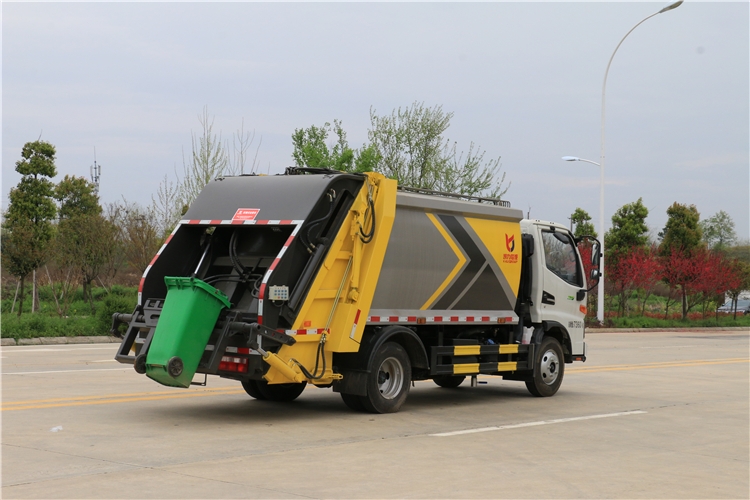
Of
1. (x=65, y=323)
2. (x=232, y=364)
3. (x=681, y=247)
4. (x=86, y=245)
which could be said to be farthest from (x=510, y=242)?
(x=681, y=247)

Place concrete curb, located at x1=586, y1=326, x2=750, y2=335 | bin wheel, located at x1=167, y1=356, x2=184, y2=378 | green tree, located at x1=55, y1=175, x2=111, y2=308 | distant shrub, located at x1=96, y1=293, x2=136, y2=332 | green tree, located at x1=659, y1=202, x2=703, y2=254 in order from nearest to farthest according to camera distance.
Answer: bin wheel, located at x1=167, y1=356, x2=184, y2=378 < distant shrub, located at x1=96, y1=293, x2=136, y2=332 < green tree, located at x1=55, y1=175, x2=111, y2=308 < concrete curb, located at x1=586, y1=326, x2=750, y2=335 < green tree, located at x1=659, y1=202, x2=703, y2=254

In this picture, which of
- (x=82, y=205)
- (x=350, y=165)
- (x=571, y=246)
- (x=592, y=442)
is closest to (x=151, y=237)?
(x=350, y=165)

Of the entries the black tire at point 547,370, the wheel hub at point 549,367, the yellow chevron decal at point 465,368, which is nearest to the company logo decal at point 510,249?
the black tire at point 547,370

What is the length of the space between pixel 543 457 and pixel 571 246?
669 cm

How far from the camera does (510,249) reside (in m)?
13.5

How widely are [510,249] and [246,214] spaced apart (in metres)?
4.26

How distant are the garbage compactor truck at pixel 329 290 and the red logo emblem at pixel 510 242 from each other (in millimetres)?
42

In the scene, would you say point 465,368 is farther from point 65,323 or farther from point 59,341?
point 65,323

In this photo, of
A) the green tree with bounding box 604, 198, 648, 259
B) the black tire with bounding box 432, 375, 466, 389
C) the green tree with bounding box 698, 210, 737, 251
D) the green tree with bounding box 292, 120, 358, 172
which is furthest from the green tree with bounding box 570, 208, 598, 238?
the green tree with bounding box 698, 210, 737, 251

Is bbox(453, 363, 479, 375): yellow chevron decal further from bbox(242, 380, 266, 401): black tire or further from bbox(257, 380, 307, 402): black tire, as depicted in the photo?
bbox(242, 380, 266, 401): black tire

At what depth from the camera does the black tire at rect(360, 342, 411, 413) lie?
11203mm

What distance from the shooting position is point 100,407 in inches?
451

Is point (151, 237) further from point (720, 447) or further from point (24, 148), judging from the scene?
point (720, 447)

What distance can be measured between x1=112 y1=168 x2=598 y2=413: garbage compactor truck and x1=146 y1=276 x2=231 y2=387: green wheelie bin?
1 centimetres
